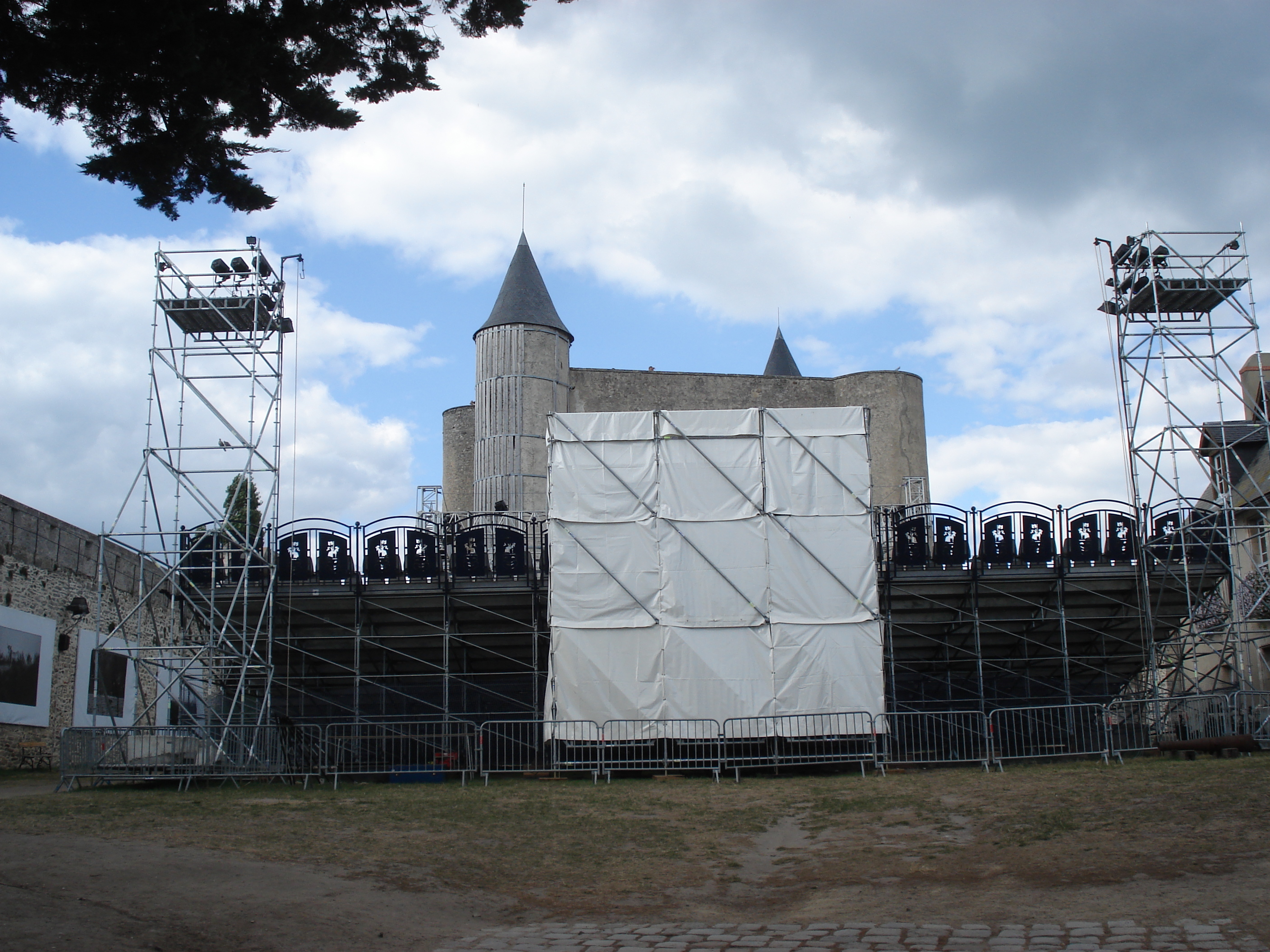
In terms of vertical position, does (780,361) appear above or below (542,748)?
above

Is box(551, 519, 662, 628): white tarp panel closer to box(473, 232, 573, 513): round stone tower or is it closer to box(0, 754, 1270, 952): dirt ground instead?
box(0, 754, 1270, 952): dirt ground

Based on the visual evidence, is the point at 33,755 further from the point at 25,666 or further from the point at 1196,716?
the point at 1196,716

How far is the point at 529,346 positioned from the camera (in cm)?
2934

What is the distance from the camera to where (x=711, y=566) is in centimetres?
→ 1870

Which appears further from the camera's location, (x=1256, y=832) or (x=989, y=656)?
(x=989, y=656)

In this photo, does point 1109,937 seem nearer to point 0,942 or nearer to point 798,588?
point 0,942

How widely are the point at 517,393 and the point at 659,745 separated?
12.8 metres

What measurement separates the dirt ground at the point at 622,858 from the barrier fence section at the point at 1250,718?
2.32m

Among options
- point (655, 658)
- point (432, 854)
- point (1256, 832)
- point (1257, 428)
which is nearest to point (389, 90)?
point (432, 854)

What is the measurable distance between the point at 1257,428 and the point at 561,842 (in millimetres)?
17899

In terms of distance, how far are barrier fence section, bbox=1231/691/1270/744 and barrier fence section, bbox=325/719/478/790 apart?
11.2m

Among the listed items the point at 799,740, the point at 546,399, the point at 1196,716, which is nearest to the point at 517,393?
the point at 546,399

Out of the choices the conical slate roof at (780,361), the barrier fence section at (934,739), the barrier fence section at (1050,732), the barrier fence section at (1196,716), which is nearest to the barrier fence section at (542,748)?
the barrier fence section at (934,739)

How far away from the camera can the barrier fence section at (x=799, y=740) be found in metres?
16.4
